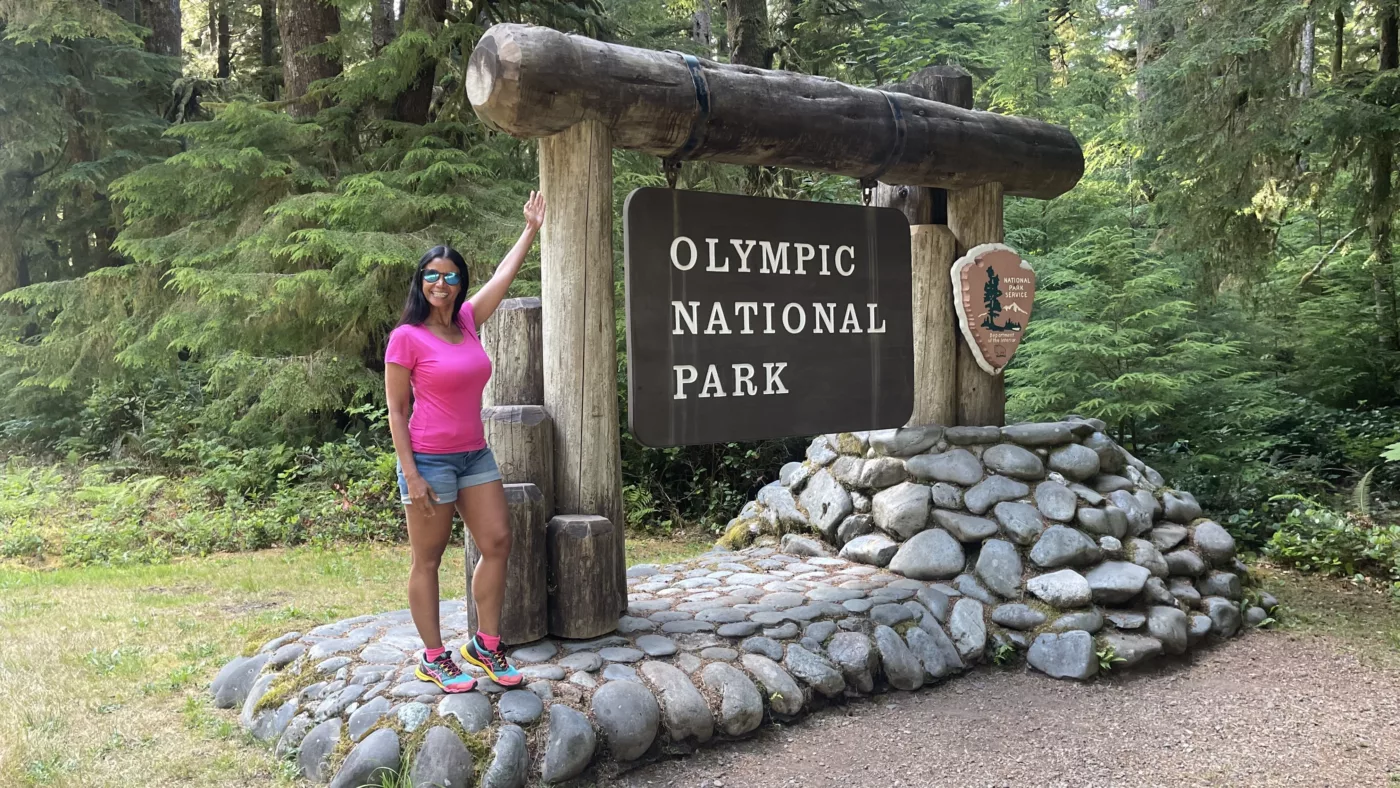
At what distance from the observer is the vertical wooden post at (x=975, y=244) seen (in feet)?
18.7

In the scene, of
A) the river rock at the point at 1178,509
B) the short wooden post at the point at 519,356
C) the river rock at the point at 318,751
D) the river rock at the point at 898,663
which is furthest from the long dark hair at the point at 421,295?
the river rock at the point at 1178,509

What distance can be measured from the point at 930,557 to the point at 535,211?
2.95m

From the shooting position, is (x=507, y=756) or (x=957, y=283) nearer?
(x=507, y=756)

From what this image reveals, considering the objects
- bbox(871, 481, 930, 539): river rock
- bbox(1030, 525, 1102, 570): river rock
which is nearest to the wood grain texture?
bbox(871, 481, 930, 539): river rock

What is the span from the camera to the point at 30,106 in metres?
10.9

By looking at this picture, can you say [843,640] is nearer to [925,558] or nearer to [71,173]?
[925,558]

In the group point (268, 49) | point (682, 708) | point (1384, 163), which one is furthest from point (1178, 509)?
point (268, 49)

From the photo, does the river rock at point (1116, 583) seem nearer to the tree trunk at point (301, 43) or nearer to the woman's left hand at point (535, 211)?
the woman's left hand at point (535, 211)

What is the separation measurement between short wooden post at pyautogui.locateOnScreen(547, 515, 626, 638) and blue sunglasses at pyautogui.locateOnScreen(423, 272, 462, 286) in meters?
1.18

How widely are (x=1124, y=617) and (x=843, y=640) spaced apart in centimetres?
170

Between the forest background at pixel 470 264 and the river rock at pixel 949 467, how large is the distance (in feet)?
8.12

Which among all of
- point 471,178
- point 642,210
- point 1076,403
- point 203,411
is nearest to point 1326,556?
point 1076,403

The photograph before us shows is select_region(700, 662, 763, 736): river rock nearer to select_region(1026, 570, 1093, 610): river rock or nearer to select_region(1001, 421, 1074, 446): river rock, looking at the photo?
select_region(1026, 570, 1093, 610): river rock

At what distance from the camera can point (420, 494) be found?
3.39 meters
